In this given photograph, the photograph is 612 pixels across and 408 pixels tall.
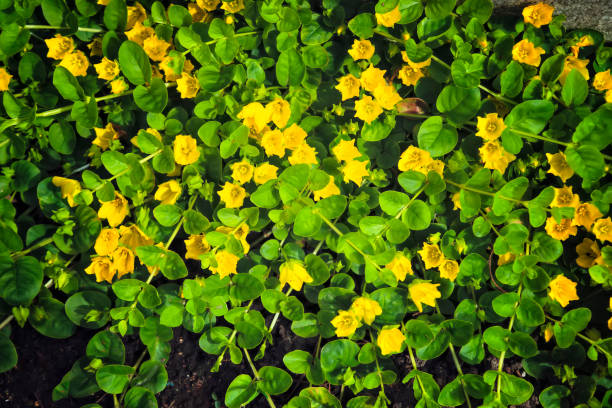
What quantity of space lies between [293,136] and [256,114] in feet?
0.68

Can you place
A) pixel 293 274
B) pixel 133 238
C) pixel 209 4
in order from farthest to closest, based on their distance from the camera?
pixel 209 4
pixel 133 238
pixel 293 274

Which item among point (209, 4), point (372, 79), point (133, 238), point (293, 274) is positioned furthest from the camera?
point (209, 4)

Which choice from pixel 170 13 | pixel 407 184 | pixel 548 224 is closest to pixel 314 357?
pixel 407 184

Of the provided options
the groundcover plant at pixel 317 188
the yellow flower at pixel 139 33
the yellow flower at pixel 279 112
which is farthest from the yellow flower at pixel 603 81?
the yellow flower at pixel 139 33

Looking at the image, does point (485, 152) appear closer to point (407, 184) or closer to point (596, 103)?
point (407, 184)

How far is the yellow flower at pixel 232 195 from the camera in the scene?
2.22 meters

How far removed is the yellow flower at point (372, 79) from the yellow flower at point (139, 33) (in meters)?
1.16

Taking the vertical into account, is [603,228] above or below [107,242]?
above

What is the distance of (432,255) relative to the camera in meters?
2.36

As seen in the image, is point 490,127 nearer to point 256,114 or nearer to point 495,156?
point 495,156

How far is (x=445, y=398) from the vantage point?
7.67 feet

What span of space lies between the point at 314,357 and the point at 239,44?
176 cm

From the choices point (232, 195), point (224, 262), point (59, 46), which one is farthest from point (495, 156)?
point (59, 46)

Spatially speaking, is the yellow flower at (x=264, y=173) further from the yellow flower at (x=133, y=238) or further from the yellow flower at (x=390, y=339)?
the yellow flower at (x=390, y=339)
